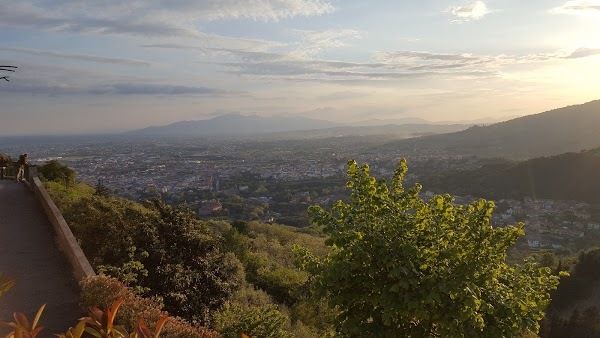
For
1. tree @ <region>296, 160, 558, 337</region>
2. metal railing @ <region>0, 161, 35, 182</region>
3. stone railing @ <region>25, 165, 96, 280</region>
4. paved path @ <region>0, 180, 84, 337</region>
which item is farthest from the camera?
metal railing @ <region>0, 161, 35, 182</region>

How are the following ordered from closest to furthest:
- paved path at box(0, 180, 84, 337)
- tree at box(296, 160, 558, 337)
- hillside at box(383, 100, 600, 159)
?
tree at box(296, 160, 558, 337), paved path at box(0, 180, 84, 337), hillside at box(383, 100, 600, 159)

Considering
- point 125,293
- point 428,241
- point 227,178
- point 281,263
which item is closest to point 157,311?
point 125,293

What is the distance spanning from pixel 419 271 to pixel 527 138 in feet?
450

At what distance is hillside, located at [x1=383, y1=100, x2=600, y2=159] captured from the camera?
110m

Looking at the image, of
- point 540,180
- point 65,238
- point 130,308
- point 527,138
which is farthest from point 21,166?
point 527,138

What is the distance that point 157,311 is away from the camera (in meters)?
5.43

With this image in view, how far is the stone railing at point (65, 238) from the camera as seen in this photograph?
726 cm

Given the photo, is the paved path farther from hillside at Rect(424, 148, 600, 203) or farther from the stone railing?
hillside at Rect(424, 148, 600, 203)

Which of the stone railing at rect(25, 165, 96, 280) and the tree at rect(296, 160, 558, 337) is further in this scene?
the stone railing at rect(25, 165, 96, 280)

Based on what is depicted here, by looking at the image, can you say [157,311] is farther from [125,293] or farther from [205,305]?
[205,305]

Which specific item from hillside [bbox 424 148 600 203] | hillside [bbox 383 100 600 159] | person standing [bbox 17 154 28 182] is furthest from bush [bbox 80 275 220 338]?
hillside [bbox 383 100 600 159]

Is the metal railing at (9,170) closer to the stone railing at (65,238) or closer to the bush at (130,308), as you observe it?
the stone railing at (65,238)

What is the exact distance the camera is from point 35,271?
314 inches

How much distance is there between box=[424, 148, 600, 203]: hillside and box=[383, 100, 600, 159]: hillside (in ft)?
120
